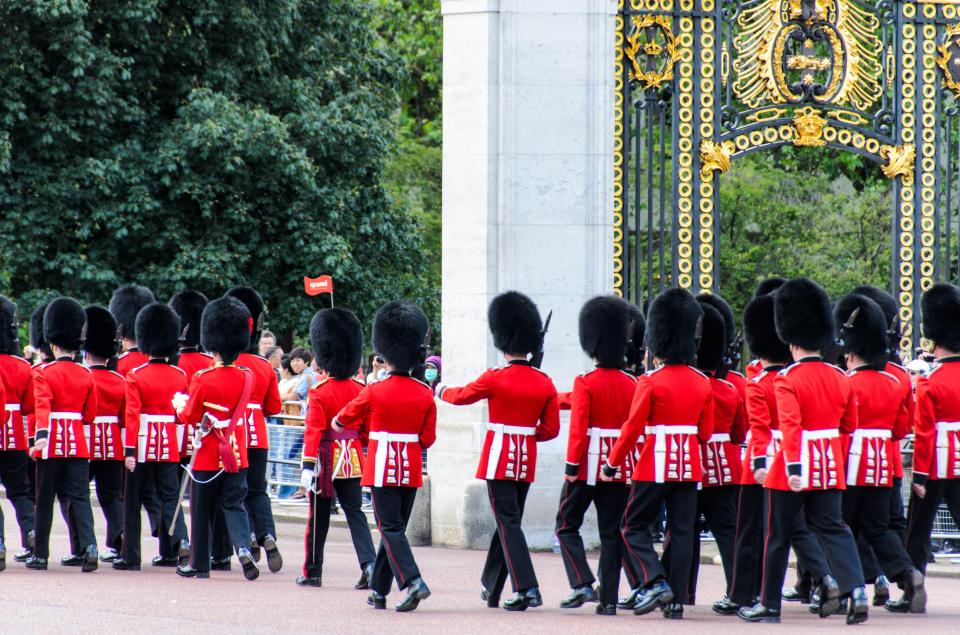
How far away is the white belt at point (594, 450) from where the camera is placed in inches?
380

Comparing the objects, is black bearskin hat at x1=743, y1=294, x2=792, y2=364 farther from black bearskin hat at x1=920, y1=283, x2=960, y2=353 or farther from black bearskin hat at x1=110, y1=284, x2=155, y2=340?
black bearskin hat at x1=110, y1=284, x2=155, y2=340

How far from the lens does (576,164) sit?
12.7m

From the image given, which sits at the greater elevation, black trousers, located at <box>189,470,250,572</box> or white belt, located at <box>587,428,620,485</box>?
white belt, located at <box>587,428,620,485</box>

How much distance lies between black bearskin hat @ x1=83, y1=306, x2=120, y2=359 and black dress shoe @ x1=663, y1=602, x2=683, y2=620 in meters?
4.19

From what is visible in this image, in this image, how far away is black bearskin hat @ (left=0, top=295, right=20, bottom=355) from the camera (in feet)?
37.6

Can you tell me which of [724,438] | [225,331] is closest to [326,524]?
[225,331]

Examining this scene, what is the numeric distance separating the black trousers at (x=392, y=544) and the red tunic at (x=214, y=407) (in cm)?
149

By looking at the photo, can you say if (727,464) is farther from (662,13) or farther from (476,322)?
(662,13)

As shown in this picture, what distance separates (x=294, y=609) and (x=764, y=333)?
2.99 meters

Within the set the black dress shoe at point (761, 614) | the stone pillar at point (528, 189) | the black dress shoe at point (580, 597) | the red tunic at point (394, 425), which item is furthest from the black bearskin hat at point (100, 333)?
the black dress shoe at point (761, 614)

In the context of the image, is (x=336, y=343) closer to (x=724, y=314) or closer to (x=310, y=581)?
(x=310, y=581)

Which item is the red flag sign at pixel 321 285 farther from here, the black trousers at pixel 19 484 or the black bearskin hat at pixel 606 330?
the black bearskin hat at pixel 606 330

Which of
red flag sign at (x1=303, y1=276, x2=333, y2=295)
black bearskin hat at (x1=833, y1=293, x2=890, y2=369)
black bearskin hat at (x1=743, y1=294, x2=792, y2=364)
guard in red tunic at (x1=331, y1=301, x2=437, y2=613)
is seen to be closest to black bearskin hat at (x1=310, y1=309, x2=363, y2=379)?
guard in red tunic at (x1=331, y1=301, x2=437, y2=613)

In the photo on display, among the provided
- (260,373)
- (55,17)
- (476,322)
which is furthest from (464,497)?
(55,17)
